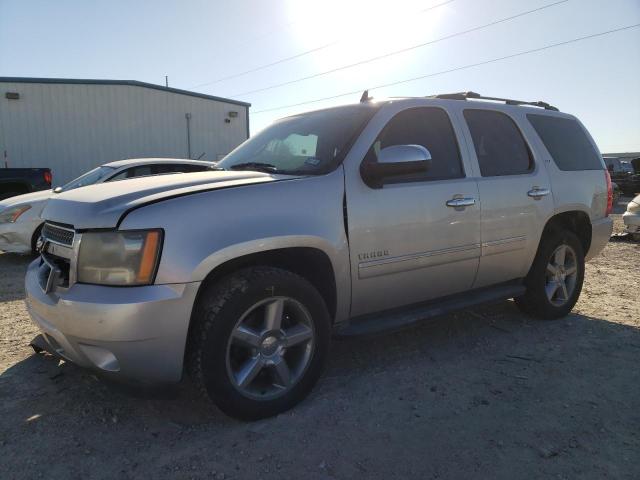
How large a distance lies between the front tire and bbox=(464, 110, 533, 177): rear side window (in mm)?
1928

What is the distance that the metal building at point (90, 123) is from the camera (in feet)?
49.4

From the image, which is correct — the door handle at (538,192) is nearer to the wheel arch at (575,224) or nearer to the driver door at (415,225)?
the wheel arch at (575,224)

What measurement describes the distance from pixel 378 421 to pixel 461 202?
5.41 ft

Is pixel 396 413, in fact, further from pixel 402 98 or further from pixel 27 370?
pixel 27 370

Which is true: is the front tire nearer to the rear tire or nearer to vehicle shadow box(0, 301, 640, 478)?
vehicle shadow box(0, 301, 640, 478)

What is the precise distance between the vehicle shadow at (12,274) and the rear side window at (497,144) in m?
4.87

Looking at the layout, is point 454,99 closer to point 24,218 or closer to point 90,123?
point 24,218

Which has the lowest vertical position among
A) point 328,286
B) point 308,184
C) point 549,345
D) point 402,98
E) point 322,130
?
point 549,345

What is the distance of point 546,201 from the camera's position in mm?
4172

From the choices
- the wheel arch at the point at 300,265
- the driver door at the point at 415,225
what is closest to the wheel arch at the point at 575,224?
the driver door at the point at 415,225

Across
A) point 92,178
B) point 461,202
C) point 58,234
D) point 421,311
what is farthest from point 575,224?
point 92,178

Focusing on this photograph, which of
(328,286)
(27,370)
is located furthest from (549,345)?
(27,370)

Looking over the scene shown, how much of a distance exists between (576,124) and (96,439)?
4.95 metres

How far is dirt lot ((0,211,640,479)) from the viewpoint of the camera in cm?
230
